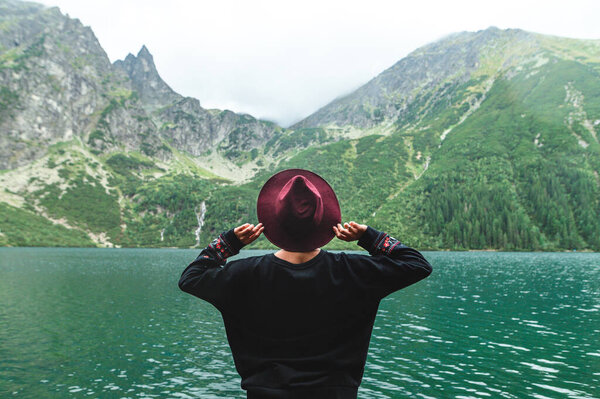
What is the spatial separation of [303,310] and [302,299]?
0.11 meters

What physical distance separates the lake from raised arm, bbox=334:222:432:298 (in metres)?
15.3

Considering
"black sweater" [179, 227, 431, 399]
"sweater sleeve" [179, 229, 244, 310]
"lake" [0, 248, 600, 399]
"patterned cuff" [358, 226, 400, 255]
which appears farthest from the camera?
"lake" [0, 248, 600, 399]

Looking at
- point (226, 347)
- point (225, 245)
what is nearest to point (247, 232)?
point (225, 245)

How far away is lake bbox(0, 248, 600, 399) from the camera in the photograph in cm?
1666

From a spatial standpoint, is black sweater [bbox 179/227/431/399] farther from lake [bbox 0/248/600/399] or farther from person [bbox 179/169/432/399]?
lake [bbox 0/248/600/399]

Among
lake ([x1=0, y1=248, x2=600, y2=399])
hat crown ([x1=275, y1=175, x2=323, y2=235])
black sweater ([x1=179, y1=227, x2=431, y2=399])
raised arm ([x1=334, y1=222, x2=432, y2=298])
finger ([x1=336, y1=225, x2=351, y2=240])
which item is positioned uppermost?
hat crown ([x1=275, y1=175, x2=323, y2=235])

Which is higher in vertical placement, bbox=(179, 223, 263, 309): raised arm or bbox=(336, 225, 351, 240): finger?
bbox=(336, 225, 351, 240): finger

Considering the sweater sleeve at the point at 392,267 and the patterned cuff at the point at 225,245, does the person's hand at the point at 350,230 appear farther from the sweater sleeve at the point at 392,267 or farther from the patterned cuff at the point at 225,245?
the patterned cuff at the point at 225,245

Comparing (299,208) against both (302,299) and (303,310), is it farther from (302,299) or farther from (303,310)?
(303,310)

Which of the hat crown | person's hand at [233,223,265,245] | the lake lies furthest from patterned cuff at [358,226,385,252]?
the lake

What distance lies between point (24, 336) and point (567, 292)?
195 feet

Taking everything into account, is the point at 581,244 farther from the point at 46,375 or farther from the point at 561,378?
the point at 46,375

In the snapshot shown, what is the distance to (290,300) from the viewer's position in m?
3.22

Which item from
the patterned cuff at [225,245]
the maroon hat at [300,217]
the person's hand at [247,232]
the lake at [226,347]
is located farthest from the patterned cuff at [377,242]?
the lake at [226,347]
